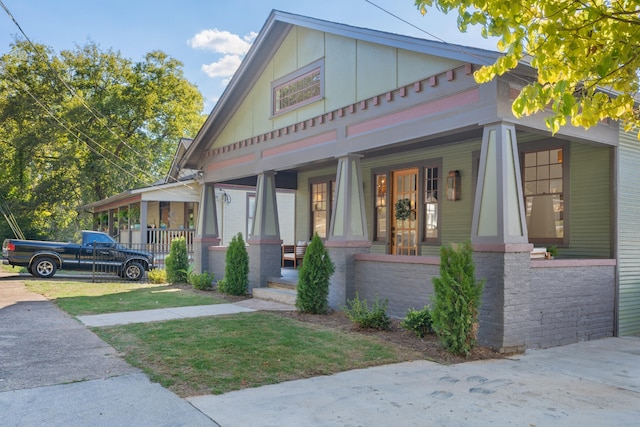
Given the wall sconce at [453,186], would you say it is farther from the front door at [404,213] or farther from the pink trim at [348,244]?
the pink trim at [348,244]

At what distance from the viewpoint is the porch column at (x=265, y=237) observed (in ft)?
40.7

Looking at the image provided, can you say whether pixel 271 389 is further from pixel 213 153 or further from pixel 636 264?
pixel 213 153

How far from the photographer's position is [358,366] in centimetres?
Answer: 610

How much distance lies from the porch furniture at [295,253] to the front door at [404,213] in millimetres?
3060

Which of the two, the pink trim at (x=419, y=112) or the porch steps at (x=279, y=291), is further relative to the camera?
the porch steps at (x=279, y=291)

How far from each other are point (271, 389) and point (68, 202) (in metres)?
33.3

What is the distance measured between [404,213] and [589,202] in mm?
3928

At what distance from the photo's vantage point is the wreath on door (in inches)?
458

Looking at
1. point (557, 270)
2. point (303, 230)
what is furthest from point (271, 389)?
point (303, 230)

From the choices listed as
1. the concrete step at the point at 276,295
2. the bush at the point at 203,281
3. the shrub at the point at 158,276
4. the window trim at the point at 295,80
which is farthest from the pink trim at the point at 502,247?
the shrub at the point at 158,276

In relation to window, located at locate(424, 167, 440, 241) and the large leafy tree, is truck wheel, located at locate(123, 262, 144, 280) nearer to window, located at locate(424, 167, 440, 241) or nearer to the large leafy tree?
window, located at locate(424, 167, 440, 241)

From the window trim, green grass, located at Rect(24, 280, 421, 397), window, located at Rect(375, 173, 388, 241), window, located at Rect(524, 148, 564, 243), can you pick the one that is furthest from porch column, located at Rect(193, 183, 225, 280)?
window, located at Rect(524, 148, 564, 243)

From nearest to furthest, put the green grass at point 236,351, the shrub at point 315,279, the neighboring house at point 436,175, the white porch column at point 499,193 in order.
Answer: the green grass at point 236,351 < the white porch column at point 499,193 < the neighboring house at point 436,175 < the shrub at point 315,279

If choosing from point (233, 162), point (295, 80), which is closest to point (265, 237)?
point (233, 162)
